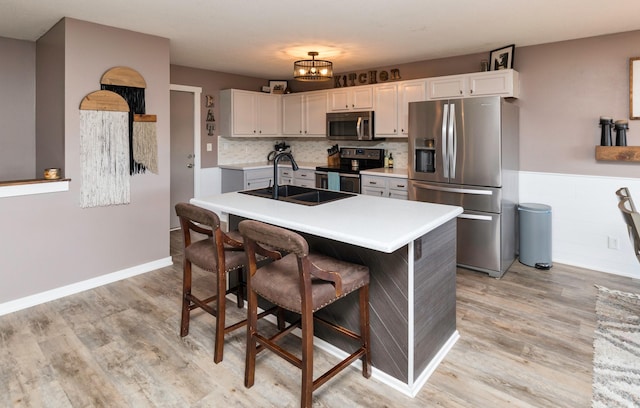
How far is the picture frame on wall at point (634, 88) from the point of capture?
355 cm

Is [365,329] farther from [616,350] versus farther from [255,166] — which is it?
[255,166]

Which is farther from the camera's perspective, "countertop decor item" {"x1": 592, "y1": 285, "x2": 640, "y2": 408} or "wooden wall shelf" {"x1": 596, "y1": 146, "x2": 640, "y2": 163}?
"wooden wall shelf" {"x1": 596, "y1": 146, "x2": 640, "y2": 163}

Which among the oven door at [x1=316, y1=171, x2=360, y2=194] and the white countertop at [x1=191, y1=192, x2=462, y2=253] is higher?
the oven door at [x1=316, y1=171, x2=360, y2=194]

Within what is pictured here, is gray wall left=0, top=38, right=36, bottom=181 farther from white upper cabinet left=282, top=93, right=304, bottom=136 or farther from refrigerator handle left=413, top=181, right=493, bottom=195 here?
refrigerator handle left=413, top=181, right=493, bottom=195

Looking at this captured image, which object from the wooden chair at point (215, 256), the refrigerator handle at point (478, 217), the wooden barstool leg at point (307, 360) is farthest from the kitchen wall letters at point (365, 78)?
the wooden barstool leg at point (307, 360)

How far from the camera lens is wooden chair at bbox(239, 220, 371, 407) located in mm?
1756

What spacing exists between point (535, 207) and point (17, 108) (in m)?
5.53

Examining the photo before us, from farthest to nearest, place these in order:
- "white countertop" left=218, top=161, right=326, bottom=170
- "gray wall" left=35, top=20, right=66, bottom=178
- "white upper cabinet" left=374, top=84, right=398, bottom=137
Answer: "white countertop" left=218, top=161, right=326, bottom=170
"white upper cabinet" left=374, top=84, right=398, bottom=137
"gray wall" left=35, top=20, right=66, bottom=178

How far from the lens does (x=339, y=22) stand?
3377mm

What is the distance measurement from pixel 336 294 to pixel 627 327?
2.28m

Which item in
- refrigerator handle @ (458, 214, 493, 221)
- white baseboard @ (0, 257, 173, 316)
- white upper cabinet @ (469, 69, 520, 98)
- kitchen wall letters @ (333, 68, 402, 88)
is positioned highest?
kitchen wall letters @ (333, 68, 402, 88)

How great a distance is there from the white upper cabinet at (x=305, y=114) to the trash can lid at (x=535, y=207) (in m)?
2.86

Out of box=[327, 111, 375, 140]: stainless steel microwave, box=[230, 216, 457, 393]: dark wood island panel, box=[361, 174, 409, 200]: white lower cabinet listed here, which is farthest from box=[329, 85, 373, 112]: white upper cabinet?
box=[230, 216, 457, 393]: dark wood island panel

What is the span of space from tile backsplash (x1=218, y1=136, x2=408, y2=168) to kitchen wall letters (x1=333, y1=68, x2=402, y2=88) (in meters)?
0.86
